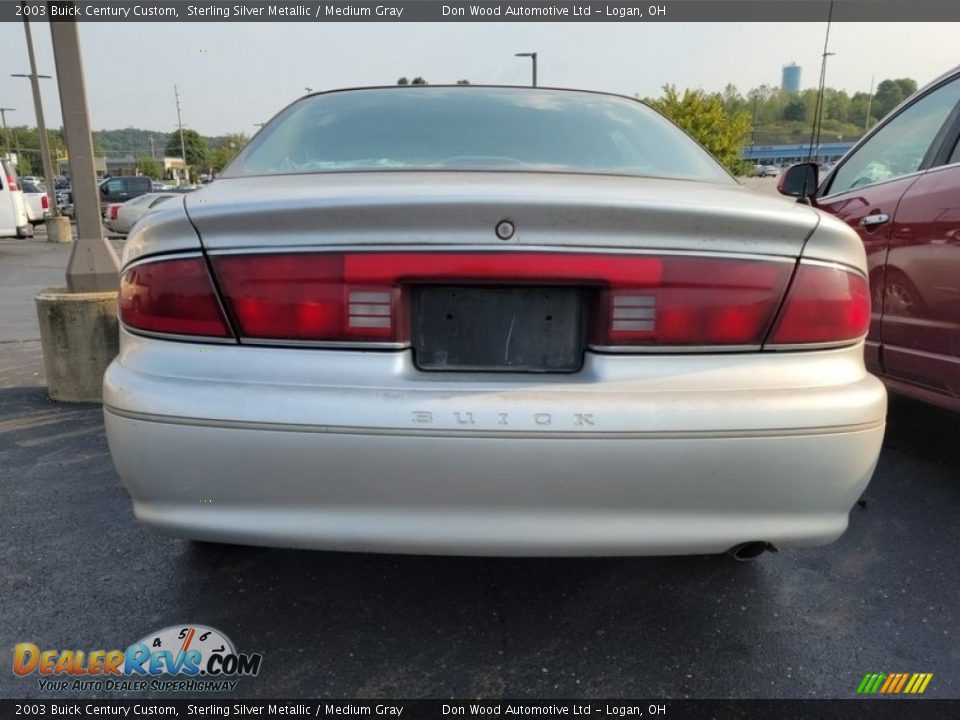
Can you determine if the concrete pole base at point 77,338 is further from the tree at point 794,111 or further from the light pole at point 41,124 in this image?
the tree at point 794,111

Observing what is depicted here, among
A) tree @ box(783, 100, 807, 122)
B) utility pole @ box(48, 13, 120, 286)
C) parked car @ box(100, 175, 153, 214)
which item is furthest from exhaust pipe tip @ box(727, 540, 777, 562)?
tree @ box(783, 100, 807, 122)

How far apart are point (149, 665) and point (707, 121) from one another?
123 ft

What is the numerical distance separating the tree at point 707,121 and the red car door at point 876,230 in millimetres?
32572

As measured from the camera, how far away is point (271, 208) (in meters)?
1.55

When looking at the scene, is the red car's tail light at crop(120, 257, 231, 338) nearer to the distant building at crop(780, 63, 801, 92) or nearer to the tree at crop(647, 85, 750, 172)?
the tree at crop(647, 85, 750, 172)

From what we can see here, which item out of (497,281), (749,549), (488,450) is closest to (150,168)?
(497,281)

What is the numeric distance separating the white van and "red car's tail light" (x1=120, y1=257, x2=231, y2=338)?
1757 centimetres

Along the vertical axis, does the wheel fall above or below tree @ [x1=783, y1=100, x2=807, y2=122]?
below

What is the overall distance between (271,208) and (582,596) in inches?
58.2

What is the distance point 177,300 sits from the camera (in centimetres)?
161

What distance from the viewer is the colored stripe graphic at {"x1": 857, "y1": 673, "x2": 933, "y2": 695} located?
181cm

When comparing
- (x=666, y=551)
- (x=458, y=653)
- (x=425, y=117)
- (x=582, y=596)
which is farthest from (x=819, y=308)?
(x=425, y=117)

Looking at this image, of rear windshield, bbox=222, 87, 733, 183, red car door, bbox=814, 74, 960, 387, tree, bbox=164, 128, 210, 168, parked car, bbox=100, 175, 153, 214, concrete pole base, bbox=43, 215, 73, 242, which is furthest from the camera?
tree, bbox=164, 128, 210, 168

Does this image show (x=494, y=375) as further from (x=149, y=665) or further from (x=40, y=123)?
(x=40, y=123)
